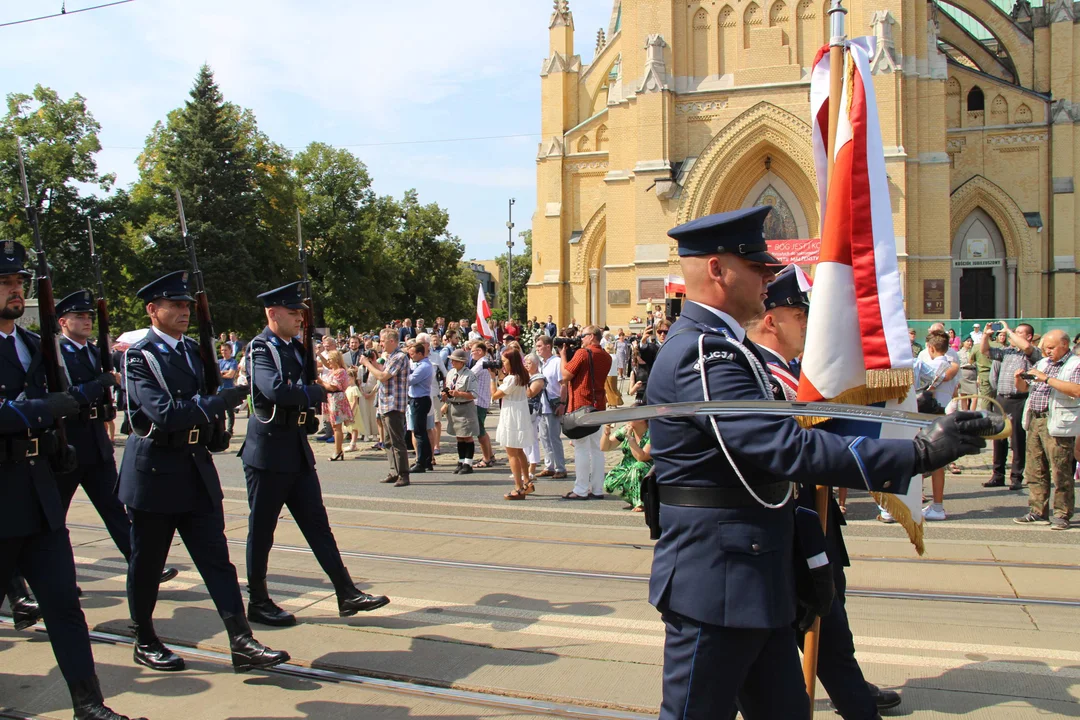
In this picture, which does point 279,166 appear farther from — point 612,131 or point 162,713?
point 162,713

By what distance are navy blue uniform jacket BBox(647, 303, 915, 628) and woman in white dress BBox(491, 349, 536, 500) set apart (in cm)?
755

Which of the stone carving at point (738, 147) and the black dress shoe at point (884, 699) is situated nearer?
the black dress shoe at point (884, 699)

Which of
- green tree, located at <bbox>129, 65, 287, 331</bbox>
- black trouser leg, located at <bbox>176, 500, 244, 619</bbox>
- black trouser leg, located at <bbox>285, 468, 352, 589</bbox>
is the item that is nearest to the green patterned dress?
black trouser leg, located at <bbox>285, 468, 352, 589</bbox>

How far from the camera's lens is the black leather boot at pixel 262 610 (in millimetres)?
5625

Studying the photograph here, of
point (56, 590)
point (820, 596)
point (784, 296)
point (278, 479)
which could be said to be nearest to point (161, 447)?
point (278, 479)

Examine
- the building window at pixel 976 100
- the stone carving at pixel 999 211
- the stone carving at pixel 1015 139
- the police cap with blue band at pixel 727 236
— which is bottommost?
the police cap with blue band at pixel 727 236

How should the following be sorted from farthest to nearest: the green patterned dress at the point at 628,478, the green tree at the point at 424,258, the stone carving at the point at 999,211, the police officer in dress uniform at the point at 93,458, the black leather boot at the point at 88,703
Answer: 1. the green tree at the point at 424,258
2. the stone carving at the point at 999,211
3. the green patterned dress at the point at 628,478
4. the police officer in dress uniform at the point at 93,458
5. the black leather boot at the point at 88,703

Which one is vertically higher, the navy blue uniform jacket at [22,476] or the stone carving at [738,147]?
the stone carving at [738,147]

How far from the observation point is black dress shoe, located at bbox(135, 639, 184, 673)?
4.88 m

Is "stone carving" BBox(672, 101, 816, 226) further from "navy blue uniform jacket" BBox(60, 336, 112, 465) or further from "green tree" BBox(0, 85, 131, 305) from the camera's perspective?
"navy blue uniform jacket" BBox(60, 336, 112, 465)

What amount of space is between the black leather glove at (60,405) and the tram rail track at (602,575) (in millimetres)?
3552

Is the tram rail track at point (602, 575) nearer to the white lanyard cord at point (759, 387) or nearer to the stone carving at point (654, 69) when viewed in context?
the white lanyard cord at point (759, 387)

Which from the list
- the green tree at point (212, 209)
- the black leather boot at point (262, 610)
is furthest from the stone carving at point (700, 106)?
the black leather boot at point (262, 610)

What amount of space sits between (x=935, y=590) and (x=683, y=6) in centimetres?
3224
